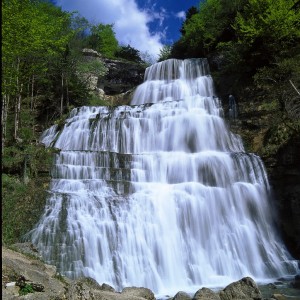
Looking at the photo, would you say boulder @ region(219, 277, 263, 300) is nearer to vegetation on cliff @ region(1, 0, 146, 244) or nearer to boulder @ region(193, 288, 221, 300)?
boulder @ region(193, 288, 221, 300)

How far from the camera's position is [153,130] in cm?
2414

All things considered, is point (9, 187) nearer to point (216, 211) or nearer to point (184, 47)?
point (216, 211)

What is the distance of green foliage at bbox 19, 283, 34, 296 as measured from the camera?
6.83 meters

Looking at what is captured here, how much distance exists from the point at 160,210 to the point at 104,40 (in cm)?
4137

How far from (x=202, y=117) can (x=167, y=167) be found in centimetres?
640

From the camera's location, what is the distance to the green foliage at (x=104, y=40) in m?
48.5

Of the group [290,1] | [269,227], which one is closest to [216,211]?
[269,227]

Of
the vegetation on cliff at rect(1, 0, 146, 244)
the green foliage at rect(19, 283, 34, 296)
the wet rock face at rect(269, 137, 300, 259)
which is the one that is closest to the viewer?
the green foliage at rect(19, 283, 34, 296)

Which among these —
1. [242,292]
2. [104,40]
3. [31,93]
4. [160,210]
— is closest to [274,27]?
[160,210]

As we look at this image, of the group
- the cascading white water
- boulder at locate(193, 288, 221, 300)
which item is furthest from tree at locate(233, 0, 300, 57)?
boulder at locate(193, 288, 221, 300)

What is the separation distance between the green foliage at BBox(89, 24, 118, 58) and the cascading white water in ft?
85.9

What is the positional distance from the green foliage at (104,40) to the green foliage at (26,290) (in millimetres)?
42084

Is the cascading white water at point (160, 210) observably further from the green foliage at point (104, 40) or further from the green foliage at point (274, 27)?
the green foliage at point (104, 40)

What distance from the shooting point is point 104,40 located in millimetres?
52688
